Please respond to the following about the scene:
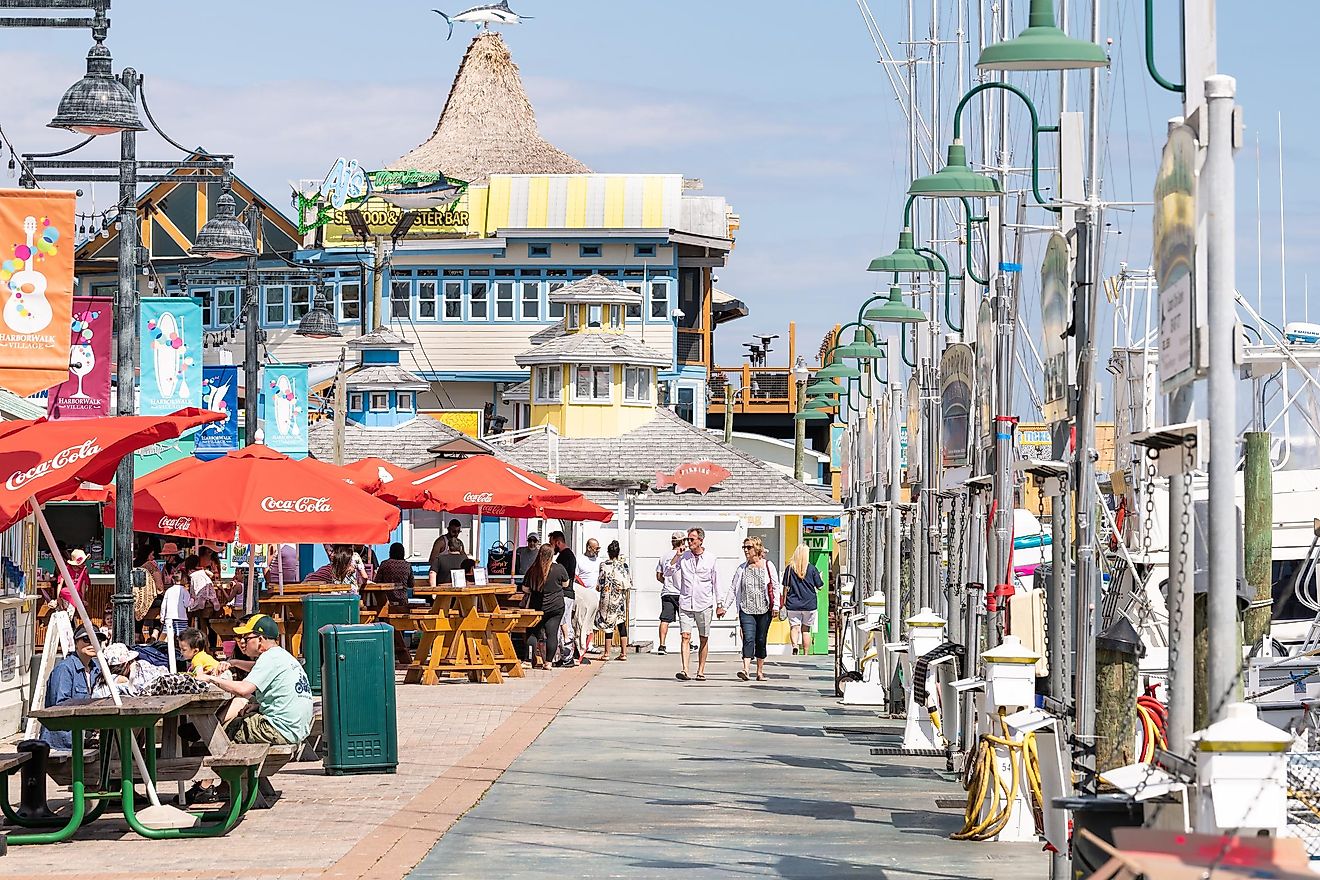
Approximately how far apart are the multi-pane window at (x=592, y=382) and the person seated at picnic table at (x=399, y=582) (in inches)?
713

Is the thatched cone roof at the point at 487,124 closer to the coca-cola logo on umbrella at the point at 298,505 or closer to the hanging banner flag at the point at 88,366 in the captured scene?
the hanging banner flag at the point at 88,366

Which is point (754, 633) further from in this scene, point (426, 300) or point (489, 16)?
point (489, 16)

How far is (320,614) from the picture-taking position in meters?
18.7

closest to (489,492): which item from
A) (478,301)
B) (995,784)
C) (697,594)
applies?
(697,594)

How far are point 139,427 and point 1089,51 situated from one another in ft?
20.4

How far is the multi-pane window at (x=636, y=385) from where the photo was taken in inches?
1880

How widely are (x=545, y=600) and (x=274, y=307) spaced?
1709 inches

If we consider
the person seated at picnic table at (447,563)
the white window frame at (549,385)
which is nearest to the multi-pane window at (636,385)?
the white window frame at (549,385)

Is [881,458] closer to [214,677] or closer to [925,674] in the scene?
[925,674]

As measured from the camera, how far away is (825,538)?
158 feet

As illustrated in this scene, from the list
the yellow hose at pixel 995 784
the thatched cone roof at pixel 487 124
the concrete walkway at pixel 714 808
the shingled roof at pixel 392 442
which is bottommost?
the concrete walkway at pixel 714 808

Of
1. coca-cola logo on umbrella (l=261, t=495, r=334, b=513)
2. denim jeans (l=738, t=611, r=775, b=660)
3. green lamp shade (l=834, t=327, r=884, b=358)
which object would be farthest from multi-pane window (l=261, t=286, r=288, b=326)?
coca-cola logo on umbrella (l=261, t=495, r=334, b=513)

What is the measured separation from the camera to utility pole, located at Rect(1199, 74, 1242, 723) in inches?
281

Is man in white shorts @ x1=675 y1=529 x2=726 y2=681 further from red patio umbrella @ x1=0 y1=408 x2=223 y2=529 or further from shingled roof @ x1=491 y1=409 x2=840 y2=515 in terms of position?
red patio umbrella @ x1=0 y1=408 x2=223 y2=529
